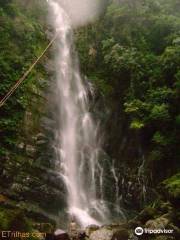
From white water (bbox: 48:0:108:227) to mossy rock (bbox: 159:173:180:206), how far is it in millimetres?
1975

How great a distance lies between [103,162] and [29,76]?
415 cm

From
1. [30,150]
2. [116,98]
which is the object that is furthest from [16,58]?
[116,98]

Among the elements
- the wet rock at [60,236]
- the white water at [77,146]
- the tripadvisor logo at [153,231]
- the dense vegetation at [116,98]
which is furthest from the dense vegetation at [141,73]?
the wet rock at [60,236]

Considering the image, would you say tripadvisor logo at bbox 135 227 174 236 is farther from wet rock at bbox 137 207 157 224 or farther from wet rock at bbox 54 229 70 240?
wet rock at bbox 54 229 70 240

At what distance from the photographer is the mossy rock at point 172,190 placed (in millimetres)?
10148

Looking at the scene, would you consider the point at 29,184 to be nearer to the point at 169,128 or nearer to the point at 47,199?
the point at 47,199

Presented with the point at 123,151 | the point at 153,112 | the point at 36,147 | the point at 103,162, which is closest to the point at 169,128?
the point at 153,112

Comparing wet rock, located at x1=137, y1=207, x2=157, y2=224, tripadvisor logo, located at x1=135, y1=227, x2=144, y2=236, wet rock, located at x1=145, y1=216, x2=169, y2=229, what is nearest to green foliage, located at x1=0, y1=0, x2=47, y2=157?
wet rock, located at x1=137, y1=207, x2=157, y2=224

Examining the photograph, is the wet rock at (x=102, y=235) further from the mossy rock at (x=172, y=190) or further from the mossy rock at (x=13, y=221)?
the mossy rock at (x=172, y=190)

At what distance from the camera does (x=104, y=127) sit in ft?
47.1

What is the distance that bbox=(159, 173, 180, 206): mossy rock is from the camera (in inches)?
400

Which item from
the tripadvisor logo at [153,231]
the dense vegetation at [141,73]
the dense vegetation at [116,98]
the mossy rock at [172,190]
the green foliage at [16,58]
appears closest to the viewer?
the tripadvisor logo at [153,231]

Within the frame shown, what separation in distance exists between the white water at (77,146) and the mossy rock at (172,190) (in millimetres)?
1975

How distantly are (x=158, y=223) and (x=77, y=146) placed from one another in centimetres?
498
